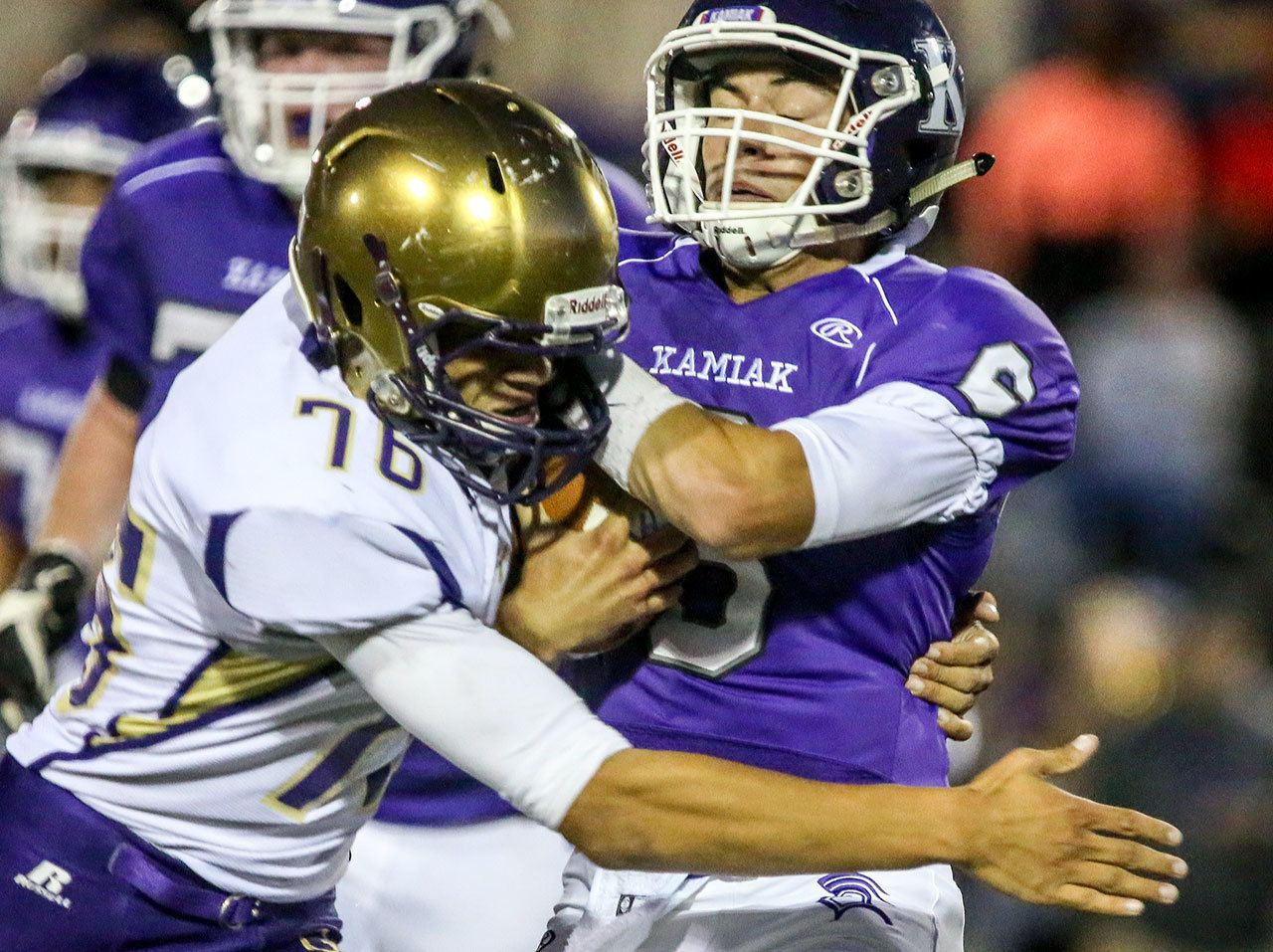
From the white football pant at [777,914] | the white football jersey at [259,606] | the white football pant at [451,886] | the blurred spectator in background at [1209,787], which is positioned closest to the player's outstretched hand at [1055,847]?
the white football pant at [777,914]

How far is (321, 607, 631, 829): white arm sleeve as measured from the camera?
214cm

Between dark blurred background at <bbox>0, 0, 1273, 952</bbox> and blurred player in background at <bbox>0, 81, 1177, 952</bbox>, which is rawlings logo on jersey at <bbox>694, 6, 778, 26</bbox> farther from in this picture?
dark blurred background at <bbox>0, 0, 1273, 952</bbox>

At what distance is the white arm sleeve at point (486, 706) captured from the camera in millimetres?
2143

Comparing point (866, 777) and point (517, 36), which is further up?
point (866, 777)

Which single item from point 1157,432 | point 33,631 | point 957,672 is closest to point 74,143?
point 33,631

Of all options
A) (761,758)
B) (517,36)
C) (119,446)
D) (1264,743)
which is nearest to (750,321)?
(761,758)

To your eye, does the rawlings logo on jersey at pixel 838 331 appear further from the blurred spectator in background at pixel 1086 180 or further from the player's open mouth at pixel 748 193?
the blurred spectator in background at pixel 1086 180

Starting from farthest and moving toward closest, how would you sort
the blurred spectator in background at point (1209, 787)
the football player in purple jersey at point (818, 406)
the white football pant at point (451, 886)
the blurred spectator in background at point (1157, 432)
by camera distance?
1. the blurred spectator in background at point (1157, 432)
2. the blurred spectator in background at point (1209, 787)
3. the white football pant at point (451, 886)
4. the football player in purple jersey at point (818, 406)

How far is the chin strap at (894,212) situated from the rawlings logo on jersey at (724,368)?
0.18m

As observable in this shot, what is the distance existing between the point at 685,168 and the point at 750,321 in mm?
242

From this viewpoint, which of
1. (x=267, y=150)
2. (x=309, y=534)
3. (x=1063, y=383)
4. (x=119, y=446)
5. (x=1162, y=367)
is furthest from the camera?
(x=1162, y=367)

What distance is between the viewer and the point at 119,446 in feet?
12.7

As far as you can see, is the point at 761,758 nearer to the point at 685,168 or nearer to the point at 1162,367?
the point at 685,168

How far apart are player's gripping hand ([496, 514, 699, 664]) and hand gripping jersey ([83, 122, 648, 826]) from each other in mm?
1145
